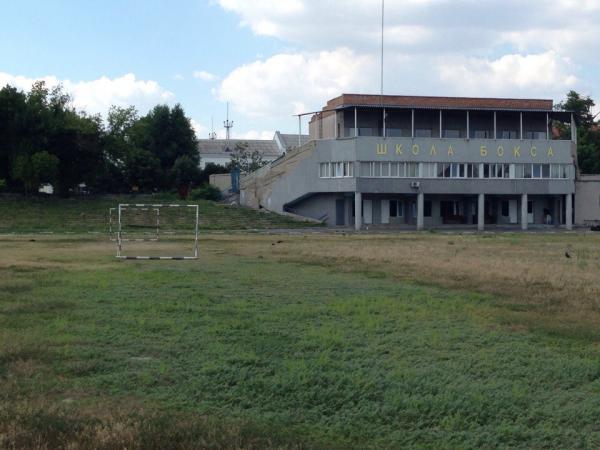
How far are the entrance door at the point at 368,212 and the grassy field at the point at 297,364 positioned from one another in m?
52.7

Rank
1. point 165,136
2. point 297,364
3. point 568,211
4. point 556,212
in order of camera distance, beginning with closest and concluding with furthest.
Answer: point 297,364 < point 568,211 < point 556,212 < point 165,136

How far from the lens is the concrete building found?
6844 centimetres

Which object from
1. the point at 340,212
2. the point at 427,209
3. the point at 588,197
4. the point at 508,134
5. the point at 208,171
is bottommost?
the point at 340,212

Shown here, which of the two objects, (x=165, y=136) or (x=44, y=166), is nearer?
(x=44, y=166)

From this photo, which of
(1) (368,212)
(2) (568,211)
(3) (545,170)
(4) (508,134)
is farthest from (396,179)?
A: (2) (568,211)

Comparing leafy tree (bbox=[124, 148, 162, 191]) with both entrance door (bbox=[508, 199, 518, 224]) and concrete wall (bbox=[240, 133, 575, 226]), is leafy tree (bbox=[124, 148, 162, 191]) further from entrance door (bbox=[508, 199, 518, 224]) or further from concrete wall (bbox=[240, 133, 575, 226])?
entrance door (bbox=[508, 199, 518, 224])

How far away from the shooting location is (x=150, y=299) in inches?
613

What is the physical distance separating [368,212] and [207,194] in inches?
731

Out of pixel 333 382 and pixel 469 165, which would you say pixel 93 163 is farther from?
pixel 333 382

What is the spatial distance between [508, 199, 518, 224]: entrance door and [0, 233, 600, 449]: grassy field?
58926 mm

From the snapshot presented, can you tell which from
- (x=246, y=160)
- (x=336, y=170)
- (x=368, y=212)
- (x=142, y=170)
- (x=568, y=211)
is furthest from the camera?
(x=246, y=160)

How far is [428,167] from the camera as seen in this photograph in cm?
6900

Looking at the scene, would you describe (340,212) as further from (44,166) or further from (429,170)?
(44,166)

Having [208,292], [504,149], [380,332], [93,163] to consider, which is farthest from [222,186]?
[380,332]
